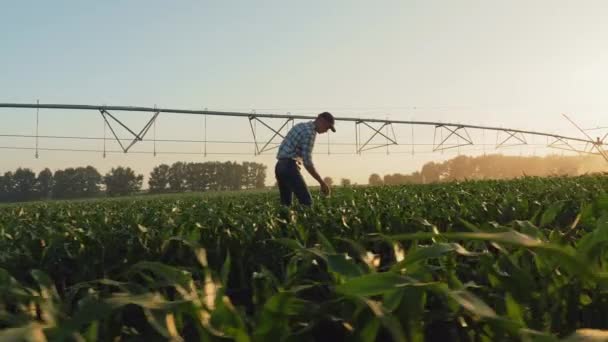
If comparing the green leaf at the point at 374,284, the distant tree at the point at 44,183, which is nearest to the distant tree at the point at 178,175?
the distant tree at the point at 44,183

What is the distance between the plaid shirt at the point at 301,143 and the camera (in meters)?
8.81

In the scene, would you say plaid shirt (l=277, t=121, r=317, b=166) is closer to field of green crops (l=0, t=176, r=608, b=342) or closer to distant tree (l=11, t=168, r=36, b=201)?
field of green crops (l=0, t=176, r=608, b=342)

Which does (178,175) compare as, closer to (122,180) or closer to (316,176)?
(122,180)

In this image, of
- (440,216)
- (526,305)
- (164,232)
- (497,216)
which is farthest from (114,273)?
(497,216)

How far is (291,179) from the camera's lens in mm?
8727

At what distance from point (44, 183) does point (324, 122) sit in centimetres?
10736

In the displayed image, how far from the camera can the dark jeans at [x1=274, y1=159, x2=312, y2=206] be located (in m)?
8.63

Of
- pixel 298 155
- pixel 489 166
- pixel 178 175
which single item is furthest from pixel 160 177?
pixel 298 155

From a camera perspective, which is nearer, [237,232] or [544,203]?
[237,232]

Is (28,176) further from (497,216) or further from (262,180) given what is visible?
(497,216)

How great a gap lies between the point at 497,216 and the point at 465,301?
13.5 feet

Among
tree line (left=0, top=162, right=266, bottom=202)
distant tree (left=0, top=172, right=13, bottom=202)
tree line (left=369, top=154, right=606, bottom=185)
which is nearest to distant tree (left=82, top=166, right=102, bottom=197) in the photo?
→ tree line (left=0, top=162, right=266, bottom=202)

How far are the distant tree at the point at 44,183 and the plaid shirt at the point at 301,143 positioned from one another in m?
101

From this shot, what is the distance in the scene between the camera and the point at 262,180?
12488 cm
